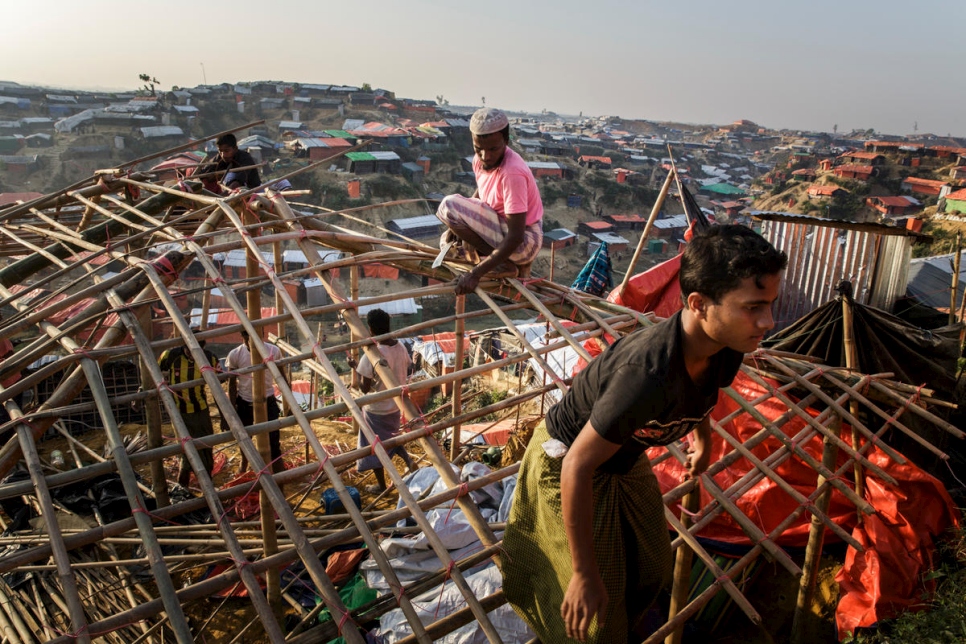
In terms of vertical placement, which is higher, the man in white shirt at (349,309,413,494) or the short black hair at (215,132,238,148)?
the short black hair at (215,132,238,148)

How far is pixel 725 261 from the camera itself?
153 centimetres

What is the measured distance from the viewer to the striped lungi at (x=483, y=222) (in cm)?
421

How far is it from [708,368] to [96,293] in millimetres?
3335

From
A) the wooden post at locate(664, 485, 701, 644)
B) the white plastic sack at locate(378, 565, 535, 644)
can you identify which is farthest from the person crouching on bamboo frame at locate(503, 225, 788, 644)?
the white plastic sack at locate(378, 565, 535, 644)

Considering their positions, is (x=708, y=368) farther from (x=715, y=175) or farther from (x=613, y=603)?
(x=715, y=175)

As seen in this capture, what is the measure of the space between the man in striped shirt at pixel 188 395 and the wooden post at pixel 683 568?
377 centimetres

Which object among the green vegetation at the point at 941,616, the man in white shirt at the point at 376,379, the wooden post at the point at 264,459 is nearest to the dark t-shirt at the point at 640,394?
the wooden post at the point at 264,459

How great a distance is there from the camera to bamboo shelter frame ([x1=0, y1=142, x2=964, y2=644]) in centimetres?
227

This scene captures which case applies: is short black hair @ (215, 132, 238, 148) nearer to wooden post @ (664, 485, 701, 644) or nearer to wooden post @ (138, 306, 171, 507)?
wooden post @ (138, 306, 171, 507)

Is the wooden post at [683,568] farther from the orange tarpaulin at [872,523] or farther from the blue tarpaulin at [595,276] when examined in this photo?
the blue tarpaulin at [595,276]

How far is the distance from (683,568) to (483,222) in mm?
2577

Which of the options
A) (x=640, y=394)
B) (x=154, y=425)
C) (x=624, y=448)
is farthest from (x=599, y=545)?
(x=154, y=425)

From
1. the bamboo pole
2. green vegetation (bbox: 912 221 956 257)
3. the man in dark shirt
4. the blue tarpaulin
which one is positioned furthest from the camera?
green vegetation (bbox: 912 221 956 257)

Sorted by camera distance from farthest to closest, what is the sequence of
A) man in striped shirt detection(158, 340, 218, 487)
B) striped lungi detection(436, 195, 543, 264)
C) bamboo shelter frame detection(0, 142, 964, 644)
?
man in striped shirt detection(158, 340, 218, 487) < striped lungi detection(436, 195, 543, 264) < bamboo shelter frame detection(0, 142, 964, 644)
